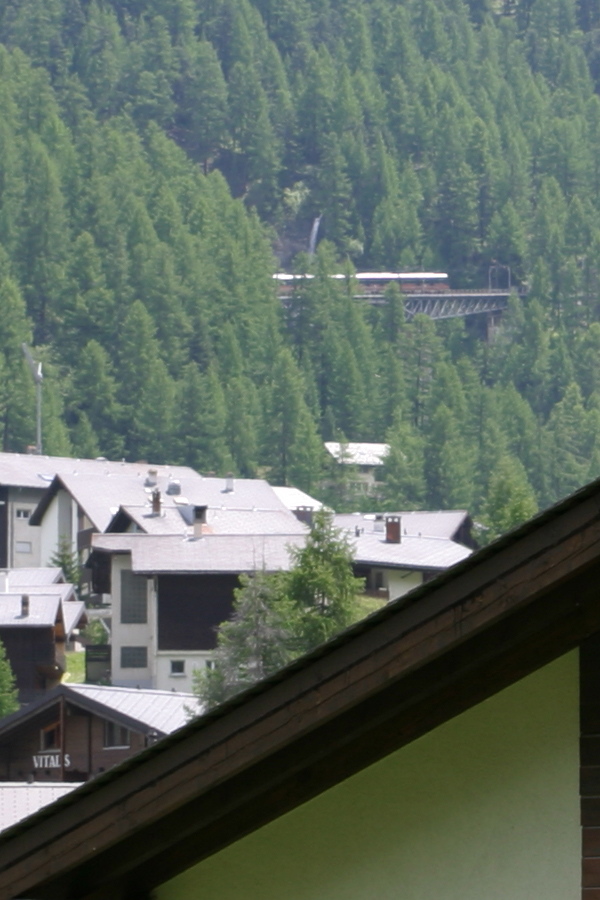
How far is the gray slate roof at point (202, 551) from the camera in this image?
129 feet

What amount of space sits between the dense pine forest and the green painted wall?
53.7 m

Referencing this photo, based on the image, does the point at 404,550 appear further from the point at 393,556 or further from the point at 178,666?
the point at 178,666

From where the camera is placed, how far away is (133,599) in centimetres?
4044

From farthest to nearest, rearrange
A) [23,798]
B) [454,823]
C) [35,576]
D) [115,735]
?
[35,576]
[115,735]
[23,798]
[454,823]

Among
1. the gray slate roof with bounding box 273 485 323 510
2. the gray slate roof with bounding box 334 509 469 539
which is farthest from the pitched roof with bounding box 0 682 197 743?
the gray slate roof with bounding box 273 485 323 510

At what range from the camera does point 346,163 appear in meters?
137

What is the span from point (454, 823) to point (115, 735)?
2347cm

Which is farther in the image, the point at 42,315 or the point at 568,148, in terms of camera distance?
the point at 568,148

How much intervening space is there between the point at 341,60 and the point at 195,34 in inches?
570

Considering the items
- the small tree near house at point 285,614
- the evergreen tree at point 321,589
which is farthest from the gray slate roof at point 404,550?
the small tree near house at point 285,614

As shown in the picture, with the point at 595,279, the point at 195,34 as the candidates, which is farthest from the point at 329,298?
the point at 195,34

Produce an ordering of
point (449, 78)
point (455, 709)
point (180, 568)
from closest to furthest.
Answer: point (455, 709) < point (180, 568) < point (449, 78)

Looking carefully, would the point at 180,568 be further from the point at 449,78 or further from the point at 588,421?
the point at 449,78

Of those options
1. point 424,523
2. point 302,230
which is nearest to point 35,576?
point 424,523
